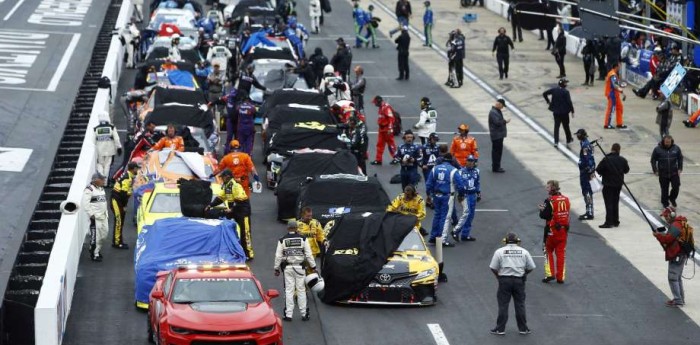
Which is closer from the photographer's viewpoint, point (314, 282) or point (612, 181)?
point (314, 282)

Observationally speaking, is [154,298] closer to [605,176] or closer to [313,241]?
[313,241]

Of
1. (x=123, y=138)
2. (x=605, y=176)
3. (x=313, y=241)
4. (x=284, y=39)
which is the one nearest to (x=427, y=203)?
(x=605, y=176)

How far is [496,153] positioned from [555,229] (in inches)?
347

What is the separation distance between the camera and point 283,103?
3659 cm

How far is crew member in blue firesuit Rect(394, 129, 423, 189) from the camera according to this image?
29.7 m

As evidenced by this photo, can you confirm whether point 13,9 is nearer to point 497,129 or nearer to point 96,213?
point 497,129

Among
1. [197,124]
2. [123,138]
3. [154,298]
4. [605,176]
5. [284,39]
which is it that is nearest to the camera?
[154,298]

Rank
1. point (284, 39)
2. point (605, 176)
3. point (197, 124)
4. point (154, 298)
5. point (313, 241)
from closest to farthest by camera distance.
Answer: point (154, 298)
point (313, 241)
point (605, 176)
point (197, 124)
point (284, 39)

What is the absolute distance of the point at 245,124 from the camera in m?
33.8

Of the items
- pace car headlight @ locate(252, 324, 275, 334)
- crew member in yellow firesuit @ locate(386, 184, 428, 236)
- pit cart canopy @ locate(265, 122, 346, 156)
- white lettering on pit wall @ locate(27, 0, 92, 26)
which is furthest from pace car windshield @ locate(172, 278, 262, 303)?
white lettering on pit wall @ locate(27, 0, 92, 26)

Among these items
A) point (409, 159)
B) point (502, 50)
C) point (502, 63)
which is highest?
point (409, 159)

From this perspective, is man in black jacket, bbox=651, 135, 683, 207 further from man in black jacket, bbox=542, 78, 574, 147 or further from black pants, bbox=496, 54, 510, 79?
black pants, bbox=496, 54, 510, 79

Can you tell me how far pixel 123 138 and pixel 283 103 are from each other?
12.3 feet

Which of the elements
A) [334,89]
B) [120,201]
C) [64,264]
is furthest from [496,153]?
[64,264]
